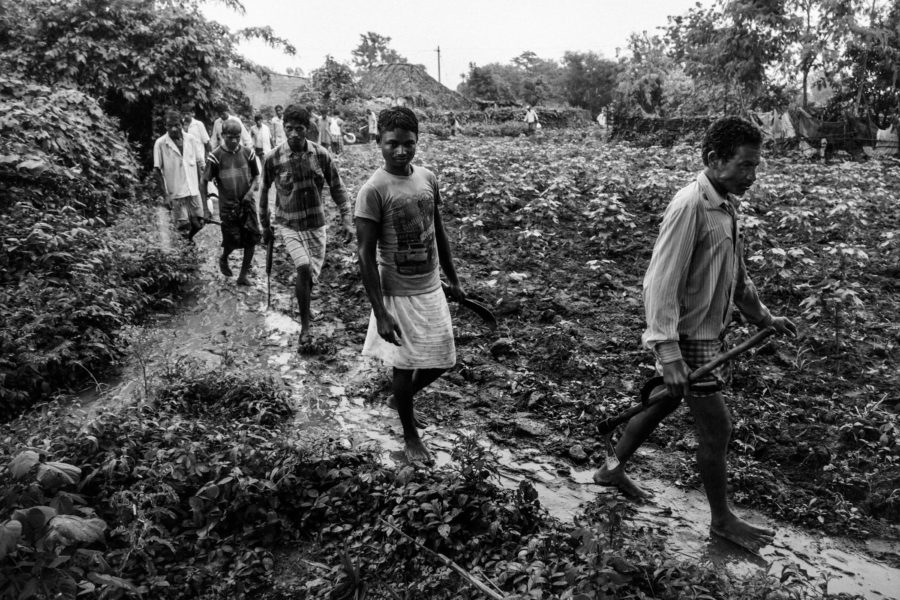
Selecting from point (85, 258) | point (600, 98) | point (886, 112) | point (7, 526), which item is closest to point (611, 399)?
point (7, 526)

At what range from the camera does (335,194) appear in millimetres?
5562

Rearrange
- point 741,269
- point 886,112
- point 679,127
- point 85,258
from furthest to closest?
point 886,112
point 679,127
point 85,258
point 741,269

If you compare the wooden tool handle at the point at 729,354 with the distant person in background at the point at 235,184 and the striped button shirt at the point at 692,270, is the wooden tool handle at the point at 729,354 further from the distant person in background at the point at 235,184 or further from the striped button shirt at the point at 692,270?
the distant person in background at the point at 235,184

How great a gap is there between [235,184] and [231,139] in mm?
504

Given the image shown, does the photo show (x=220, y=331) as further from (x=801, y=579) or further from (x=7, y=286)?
(x=801, y=579)

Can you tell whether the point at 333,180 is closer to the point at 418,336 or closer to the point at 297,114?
the point at 297,114

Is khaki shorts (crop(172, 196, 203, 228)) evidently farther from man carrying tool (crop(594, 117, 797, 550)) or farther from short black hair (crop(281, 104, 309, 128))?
man carrying tool (crop(594, 117, 797, 550))

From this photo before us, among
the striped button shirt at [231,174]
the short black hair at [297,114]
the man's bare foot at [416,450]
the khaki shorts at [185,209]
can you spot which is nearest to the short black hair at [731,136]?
the man's bare foot at [416,450]

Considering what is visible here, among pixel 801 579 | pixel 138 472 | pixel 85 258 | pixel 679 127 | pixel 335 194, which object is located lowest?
pixel 801 579

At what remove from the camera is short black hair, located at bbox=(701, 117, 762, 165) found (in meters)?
2.52

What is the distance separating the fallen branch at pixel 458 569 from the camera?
2283 millimetres

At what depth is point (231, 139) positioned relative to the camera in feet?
21.2

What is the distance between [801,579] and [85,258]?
617 centimetres

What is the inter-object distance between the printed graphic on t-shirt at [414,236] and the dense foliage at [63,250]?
292 cm
